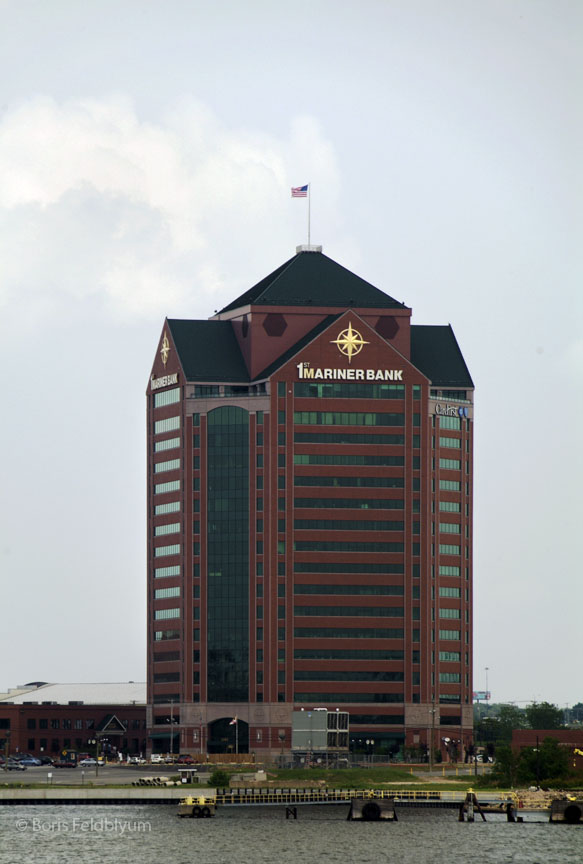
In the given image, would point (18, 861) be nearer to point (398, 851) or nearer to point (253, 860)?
point (253, 860)

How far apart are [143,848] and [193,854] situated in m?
10.5

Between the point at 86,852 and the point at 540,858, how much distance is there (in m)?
44.1

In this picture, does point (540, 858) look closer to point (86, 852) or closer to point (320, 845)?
point (320, 845)

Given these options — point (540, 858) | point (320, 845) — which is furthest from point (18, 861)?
point (540, 858)

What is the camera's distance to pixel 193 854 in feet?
620

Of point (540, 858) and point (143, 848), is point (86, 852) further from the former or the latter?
point (540, 858)

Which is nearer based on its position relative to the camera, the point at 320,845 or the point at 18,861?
the point at 18,861

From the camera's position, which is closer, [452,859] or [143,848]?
[452,859]

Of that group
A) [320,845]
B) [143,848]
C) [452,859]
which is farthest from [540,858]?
[143,848]

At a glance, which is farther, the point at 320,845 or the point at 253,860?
the point at 320,845

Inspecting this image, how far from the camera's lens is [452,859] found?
185625 mm

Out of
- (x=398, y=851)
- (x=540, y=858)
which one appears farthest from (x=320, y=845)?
(x=540, y=858)

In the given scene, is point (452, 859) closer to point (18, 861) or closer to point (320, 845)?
point (320, 845)

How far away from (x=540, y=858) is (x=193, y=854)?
107 feet
